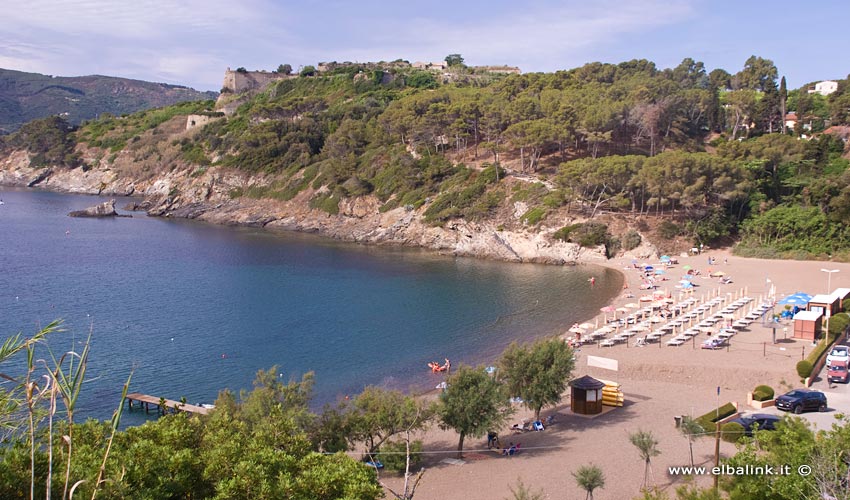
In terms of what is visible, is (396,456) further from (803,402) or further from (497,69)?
(497,69)

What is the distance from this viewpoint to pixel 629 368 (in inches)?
1078

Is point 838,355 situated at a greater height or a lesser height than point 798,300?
lesser

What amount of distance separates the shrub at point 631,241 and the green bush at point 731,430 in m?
34.5

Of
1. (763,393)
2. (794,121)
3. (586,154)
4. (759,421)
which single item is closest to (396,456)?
(759,421)

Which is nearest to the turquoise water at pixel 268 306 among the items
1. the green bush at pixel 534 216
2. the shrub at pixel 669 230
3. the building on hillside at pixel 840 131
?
the green bush at pixel 534 216

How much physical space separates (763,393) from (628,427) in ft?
16.1

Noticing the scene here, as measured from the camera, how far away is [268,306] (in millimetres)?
39969

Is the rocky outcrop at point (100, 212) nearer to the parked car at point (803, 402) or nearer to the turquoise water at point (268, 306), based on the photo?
the turquoise water at point (268, 306)

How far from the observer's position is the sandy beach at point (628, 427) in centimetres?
1731

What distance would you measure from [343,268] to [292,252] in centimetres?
892

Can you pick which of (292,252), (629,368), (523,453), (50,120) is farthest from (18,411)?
(50,120)

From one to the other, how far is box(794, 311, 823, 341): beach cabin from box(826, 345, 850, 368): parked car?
339cm

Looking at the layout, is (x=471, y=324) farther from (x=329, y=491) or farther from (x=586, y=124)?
(x=586, y=124)

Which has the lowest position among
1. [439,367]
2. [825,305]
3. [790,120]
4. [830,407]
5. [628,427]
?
[439,367]
